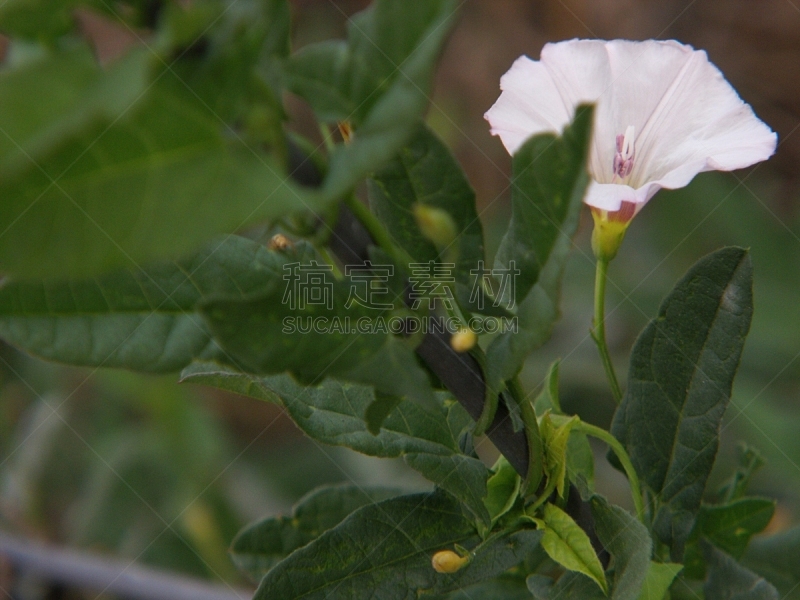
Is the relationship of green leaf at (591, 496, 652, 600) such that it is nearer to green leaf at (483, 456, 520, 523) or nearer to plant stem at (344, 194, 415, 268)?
green leaf at (483, 456, 520, 523)

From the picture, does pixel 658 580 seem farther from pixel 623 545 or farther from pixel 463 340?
pixel 463 340

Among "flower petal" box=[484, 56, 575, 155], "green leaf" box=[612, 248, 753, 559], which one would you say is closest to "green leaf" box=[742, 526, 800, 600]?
"green leaf" box=[612, 248, 753, 559]

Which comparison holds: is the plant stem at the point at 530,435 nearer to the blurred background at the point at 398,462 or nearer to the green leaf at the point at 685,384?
the green leaf at the point at 685,384

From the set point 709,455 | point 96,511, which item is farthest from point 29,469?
point 709,455

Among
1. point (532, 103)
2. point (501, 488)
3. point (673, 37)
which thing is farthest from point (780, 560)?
point (673, 37)

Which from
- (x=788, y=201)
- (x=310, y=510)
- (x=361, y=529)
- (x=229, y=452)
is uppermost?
(x=361, y=529)

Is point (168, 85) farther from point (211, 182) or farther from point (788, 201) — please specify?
point (788, 201)
